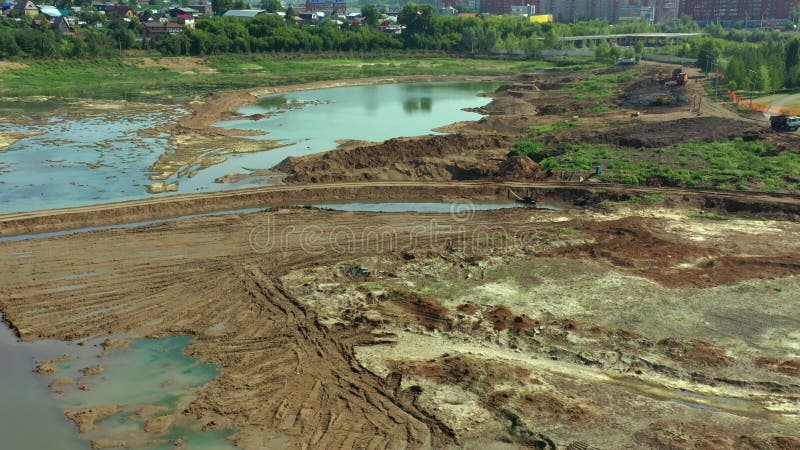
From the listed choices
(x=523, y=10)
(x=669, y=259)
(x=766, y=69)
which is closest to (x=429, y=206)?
(x=669, y=259)

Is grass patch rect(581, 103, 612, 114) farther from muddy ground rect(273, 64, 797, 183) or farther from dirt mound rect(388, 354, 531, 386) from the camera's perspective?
dirt mound rect(388, 354, 531, 386)

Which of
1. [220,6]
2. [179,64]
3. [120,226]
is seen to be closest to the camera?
[120,226]

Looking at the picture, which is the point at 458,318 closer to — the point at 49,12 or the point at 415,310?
the point at 415,310

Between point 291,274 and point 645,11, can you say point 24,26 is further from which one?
point 645,11

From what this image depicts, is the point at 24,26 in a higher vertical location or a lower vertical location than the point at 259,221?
higher

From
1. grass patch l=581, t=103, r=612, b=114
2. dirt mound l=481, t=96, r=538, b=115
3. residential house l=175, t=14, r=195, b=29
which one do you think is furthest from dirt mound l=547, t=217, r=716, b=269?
residential house l=175, t=14, r=195, b=29

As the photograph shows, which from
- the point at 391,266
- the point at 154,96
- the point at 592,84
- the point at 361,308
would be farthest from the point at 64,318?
the point at 592,84
